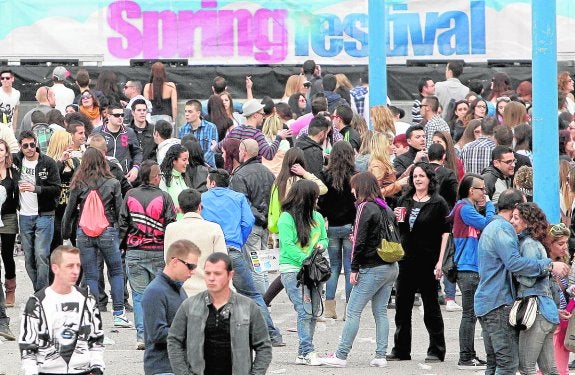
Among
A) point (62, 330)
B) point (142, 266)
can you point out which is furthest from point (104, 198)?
point (62, 330)

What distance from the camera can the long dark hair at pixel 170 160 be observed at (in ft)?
46.1

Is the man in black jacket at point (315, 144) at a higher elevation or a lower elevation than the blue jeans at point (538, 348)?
higher

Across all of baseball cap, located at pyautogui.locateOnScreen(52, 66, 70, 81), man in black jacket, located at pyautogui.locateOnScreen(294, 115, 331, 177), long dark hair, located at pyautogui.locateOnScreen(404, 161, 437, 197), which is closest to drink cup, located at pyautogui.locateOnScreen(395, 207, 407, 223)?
long dark hair, located at pyautogui.locateOnScreen(404, 161, 437, 197)

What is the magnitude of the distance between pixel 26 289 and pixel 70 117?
202 cm

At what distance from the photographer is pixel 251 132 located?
1602 cm

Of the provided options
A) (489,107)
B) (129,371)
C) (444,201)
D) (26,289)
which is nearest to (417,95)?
(489,107)

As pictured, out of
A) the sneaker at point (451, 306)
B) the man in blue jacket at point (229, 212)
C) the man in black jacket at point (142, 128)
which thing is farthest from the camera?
the man in black jacket at point (142, 128)

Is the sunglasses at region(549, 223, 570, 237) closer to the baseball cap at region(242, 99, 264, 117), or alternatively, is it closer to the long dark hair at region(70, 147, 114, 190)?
the long dark hair at region(70, 147, 114, 190)

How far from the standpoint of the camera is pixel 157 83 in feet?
66.9

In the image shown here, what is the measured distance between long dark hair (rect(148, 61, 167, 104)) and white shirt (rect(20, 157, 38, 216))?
521 centimetres

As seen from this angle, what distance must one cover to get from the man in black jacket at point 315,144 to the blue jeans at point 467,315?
→ 3077 millimetres

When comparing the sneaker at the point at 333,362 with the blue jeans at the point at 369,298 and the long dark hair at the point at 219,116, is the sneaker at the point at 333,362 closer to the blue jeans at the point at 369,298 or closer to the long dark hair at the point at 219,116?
the blue jeans at the point at 369,298

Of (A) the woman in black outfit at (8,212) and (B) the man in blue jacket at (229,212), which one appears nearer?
(B) the man in blue jacket at (229,212)

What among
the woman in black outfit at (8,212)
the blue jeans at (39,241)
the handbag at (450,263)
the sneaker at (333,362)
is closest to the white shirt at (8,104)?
the woman in black outfit at (8,212)
